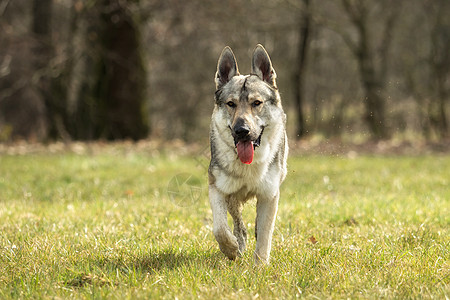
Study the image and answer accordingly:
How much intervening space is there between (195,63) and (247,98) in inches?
799

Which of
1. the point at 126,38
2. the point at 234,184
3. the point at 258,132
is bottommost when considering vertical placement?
the point at 234,184

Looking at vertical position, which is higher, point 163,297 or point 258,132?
point 258,132

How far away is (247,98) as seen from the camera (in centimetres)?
448

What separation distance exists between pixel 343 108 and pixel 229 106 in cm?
2054

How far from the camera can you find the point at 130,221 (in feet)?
19.3

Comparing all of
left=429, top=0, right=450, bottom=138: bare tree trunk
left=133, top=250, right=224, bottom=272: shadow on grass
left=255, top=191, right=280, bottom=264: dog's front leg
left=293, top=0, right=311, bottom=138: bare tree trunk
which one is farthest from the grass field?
left=429, top=0, right=450, bottom=138: bare tree trunk

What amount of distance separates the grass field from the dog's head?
973mm

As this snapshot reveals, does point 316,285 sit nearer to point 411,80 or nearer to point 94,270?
point 94,270

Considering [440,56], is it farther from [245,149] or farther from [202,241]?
[245,149]

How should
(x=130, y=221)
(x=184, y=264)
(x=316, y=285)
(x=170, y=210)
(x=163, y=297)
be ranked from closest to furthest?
(x=163, y=297) → (x=316, y=285) → (x=184, y=264) → (x=130, y=221) → (x=170, y=210)

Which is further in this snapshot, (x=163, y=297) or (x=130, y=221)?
(x=130, y=221)

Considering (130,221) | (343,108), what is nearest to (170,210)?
(130,221)

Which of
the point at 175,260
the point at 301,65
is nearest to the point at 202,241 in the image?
the point at 175,260

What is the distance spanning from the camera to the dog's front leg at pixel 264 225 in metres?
4.29
